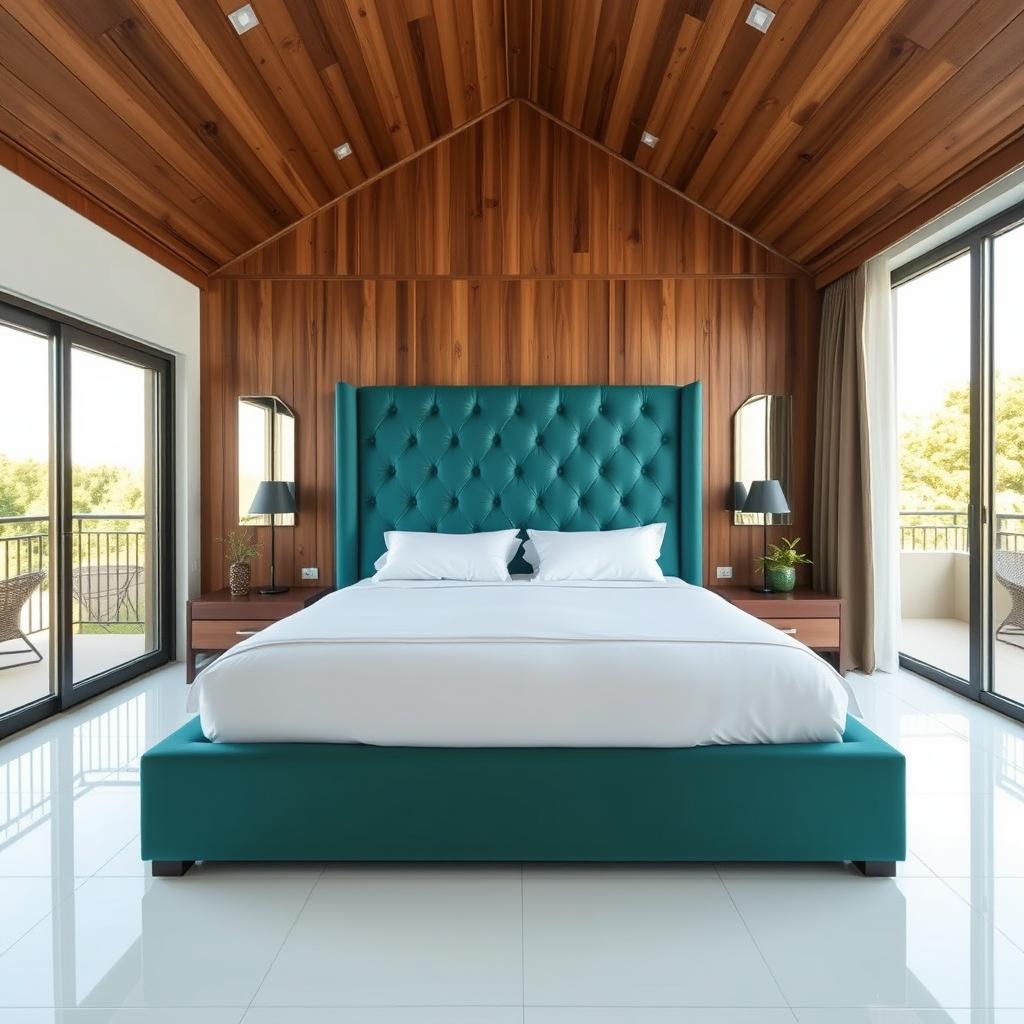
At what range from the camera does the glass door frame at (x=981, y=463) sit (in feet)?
11.4

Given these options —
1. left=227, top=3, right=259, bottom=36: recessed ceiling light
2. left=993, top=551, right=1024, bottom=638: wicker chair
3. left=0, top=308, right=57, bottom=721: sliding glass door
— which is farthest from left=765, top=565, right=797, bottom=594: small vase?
left=0, top=308, right=57, bottom=721: sliding glass door

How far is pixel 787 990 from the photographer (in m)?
1.52

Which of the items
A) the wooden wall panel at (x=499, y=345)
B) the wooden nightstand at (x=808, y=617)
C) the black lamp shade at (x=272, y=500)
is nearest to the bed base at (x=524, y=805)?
the wooden nightstand at (x=808, y=617)

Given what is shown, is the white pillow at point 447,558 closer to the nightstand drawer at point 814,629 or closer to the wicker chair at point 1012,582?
the nightstand drawer at point 814,629

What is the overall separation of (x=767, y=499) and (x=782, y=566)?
0.41 meters

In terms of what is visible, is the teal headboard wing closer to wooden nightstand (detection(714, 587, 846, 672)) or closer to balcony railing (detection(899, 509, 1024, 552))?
wooden nightstand (detection(714, 587, 846, 672))

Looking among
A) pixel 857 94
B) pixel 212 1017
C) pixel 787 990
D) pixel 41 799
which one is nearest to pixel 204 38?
pixel 857 94

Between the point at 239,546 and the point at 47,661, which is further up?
the point at 239,546

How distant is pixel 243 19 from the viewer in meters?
2.75

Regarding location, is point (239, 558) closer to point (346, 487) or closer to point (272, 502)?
point (272, 502)

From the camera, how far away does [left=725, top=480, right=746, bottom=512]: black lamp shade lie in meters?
4.29

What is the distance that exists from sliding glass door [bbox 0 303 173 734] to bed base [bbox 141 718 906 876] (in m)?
1.71

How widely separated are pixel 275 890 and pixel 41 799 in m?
1.13

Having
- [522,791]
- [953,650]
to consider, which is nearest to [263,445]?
[522,791]
